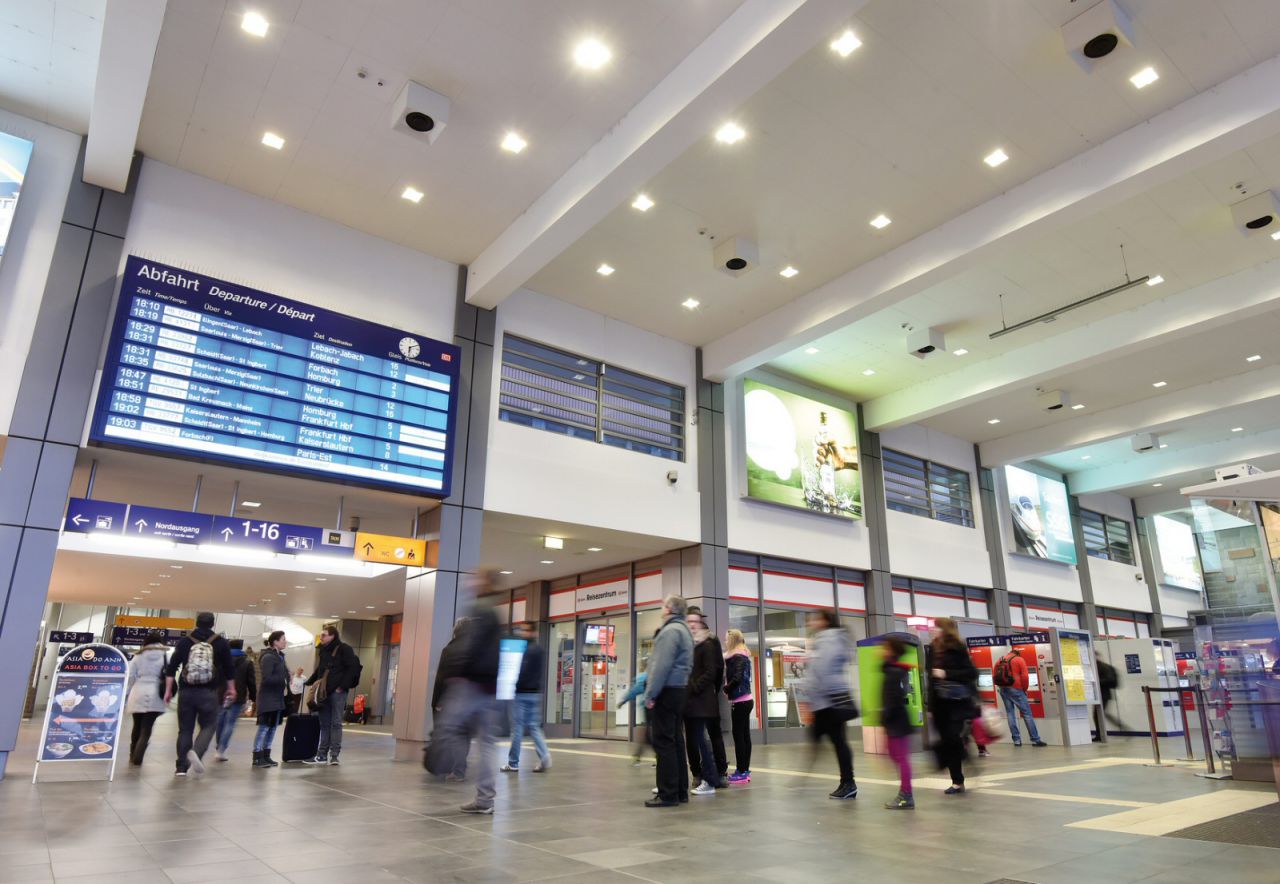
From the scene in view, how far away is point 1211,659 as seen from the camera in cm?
729

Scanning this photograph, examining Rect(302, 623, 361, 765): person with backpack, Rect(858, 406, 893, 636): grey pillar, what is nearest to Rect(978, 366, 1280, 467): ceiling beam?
Rect(858, 406, 893, 636): grey pillar

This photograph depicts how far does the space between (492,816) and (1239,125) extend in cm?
915

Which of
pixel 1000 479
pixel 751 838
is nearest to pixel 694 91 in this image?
pixel 751 838

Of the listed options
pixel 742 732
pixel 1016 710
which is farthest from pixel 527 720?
pixel 1016 710

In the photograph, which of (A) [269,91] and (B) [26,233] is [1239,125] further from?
Result: (B) [26,233]

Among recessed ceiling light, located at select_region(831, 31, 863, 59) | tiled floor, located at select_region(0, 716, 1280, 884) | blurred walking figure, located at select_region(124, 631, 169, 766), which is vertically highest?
recessed ceiling light, located at select_region(831, 31, 863, 59)

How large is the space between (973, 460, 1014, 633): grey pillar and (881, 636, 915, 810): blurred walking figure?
43.2ft

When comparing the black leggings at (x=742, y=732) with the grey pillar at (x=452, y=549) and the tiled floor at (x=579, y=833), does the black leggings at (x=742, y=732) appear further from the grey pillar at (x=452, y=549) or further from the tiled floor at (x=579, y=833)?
the grey pillar at (x=452, y=549)

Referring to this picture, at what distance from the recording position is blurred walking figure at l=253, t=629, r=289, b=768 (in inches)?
311

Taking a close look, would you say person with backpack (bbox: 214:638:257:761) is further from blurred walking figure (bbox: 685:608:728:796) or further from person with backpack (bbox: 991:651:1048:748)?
person with backpack (bbox: 991:651:1048:748)

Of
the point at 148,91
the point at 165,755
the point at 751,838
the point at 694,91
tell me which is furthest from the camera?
the point at 165,755

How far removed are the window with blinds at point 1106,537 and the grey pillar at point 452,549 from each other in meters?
17.8

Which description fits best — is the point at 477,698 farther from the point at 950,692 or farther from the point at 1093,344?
the point at 1093,344

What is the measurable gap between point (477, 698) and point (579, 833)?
104 cm
